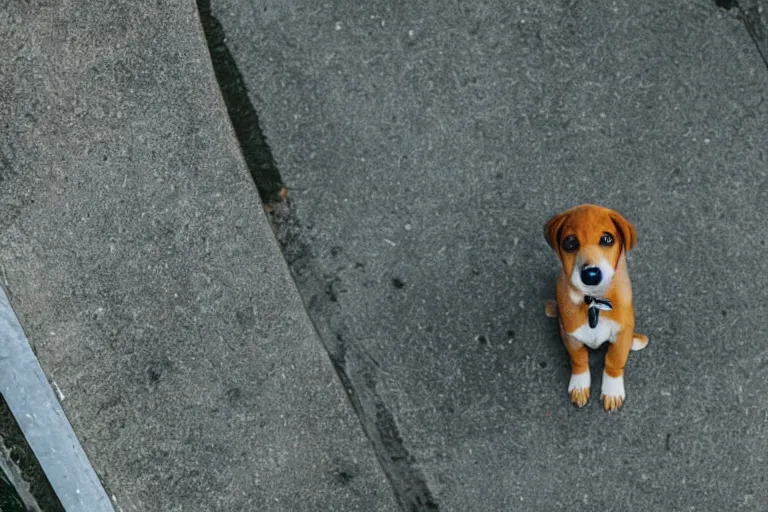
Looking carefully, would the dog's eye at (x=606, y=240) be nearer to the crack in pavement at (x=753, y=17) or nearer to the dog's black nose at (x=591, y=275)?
the dog's black nose at (x=591, y=275)

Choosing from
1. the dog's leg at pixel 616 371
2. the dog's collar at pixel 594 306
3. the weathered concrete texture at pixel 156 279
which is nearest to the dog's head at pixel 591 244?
the dog's collar at pixel 594 306

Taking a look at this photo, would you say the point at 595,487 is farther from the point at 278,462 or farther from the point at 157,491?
the point at 157,491

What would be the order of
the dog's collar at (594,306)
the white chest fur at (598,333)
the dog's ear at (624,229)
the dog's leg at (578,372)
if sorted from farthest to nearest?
the dog's leg at (578,372) → the white chest fur at (598,333) → the dog's collar at (594,306) → the dog's ear at (624,229)

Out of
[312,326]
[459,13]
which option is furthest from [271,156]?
[459,13]

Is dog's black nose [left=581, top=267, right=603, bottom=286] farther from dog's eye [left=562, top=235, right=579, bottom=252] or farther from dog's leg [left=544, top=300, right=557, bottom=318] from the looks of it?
dog's leg [left=544, top=300, right=557, bottom=318]

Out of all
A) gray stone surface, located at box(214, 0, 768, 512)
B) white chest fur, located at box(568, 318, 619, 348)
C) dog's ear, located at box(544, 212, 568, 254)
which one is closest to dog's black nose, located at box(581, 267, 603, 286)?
dog's ear, located at box(544, 212, 568, 254)
